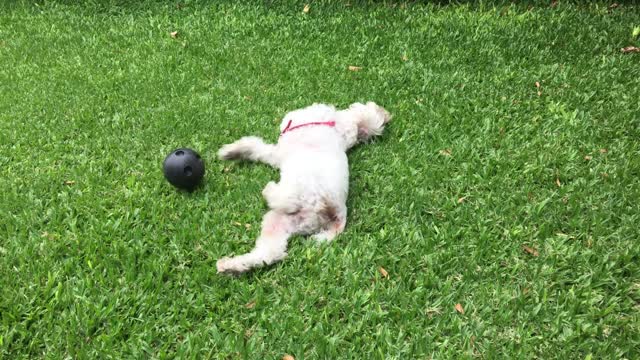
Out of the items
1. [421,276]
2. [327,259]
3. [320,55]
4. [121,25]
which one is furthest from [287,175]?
[121,25]

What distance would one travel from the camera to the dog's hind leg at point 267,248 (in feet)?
9.62

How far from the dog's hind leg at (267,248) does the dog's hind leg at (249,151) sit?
0.69 meters

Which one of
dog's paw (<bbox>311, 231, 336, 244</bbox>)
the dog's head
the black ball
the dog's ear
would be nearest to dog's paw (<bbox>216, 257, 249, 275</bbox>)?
dog's paw (<bbox>311, 231, 336, 244</bbox>)

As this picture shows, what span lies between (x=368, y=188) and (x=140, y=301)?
167cm

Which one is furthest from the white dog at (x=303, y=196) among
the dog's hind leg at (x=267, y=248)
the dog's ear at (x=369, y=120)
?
the dog's ear at (x=369, y=120)

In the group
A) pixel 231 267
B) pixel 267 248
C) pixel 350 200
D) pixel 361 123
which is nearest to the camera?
pixel 231 267

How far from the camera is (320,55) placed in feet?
18.5

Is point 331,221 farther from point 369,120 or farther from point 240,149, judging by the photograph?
point 369,120

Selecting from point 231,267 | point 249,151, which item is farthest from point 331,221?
point 249,151

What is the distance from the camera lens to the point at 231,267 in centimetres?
292

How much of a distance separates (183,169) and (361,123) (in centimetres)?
140

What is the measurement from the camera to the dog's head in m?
3.97

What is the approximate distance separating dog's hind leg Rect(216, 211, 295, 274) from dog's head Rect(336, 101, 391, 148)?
0.98 metres

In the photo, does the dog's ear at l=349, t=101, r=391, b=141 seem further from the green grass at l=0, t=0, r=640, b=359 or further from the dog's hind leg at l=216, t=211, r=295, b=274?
the dog's hind leg at l=216, t=211, r=295, b=274
